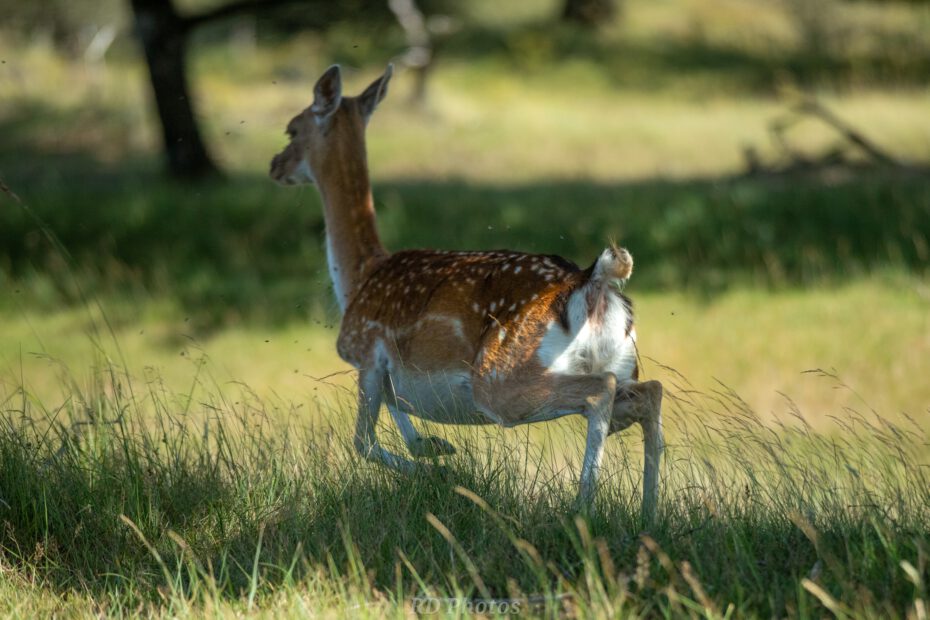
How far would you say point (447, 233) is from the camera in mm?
12664

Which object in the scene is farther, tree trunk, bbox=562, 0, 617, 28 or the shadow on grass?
tree trunk, bbox=562, 0, 617, 28

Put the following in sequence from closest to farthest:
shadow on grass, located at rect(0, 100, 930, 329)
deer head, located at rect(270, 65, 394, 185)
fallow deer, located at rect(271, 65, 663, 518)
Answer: fallow deer, located at rect(271, 65, 663, 518), deer head, located at rect(270, 65, 394, 185), shadow on grass, located at rect(0, 100, 930, 329)

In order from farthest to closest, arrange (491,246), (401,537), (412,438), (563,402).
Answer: (491,246) < (412,438) < (563,402) < (401,537)

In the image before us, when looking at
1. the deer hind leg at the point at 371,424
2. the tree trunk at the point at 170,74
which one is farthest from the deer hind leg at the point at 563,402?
the tree trunk at the point at 170,74

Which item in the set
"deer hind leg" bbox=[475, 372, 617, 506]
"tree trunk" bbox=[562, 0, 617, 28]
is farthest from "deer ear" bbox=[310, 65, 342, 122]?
"tree trunk" bbox=[562, 0, 617, 28]

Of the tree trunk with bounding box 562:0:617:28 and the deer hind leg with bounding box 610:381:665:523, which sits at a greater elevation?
the tree trunk with bounding box 562:0:617:28

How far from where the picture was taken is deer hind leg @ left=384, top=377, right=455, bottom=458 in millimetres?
4934

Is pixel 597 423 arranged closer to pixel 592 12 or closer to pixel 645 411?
pixel 645 411

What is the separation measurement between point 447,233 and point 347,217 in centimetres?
642

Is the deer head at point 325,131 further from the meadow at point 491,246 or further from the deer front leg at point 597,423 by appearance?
the deer front leg at point 597,423

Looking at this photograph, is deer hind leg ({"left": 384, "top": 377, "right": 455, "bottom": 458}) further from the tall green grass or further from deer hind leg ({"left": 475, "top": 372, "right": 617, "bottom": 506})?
A: deer hind leg ({"left": 475, "top": 372, "right": 617, "bottom": 506})

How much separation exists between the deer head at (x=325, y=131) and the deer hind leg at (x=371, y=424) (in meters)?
1.30

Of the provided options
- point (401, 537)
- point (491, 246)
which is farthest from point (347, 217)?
point (491, 246)

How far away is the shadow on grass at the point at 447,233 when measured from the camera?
11.7m
